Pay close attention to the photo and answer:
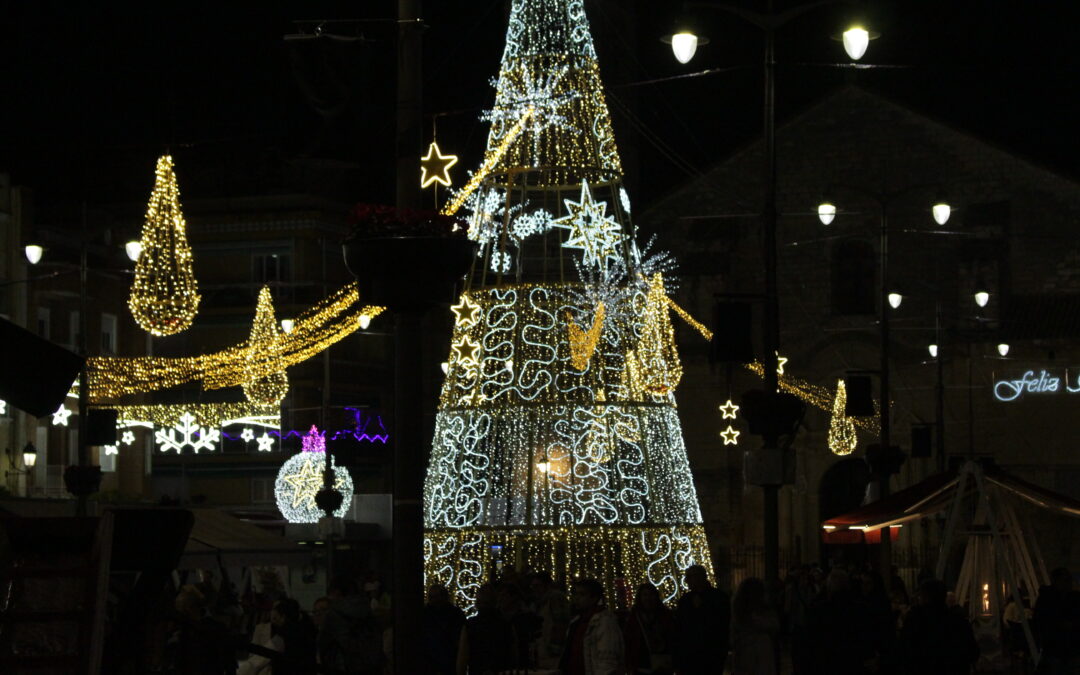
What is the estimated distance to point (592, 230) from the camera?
2167 cm

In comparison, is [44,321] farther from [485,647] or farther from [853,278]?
[485,647]

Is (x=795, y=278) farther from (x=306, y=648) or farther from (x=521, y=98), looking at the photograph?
(x=306, y=648)

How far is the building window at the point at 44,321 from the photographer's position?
47.6 metres

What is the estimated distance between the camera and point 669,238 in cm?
5044

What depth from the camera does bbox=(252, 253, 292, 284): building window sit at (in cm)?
5572

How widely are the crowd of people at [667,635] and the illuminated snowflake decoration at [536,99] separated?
552 centimetres

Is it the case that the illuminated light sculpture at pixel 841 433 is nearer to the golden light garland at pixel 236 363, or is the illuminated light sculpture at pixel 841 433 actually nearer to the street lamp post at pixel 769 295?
the golden light garland at pixel 236 363

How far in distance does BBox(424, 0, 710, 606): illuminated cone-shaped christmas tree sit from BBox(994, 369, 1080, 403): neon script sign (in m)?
25.6

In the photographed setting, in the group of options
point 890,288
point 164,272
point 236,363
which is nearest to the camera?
A: point 164,272

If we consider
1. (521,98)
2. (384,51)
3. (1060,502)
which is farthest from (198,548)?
(384,51)

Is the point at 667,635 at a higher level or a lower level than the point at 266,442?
lower

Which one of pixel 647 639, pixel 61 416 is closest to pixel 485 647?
pixel 647 639

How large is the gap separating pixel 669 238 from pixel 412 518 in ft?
132

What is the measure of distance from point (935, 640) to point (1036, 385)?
33364 mm
